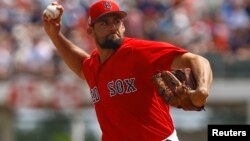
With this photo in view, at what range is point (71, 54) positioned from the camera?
8648mm

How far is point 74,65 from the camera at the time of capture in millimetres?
8523

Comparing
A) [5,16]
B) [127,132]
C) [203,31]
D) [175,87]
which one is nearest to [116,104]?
[127,132]

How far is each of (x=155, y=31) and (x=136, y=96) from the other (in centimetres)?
921

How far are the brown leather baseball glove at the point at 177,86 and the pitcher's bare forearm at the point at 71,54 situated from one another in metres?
1.72

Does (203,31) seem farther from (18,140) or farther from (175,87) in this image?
(175,87)

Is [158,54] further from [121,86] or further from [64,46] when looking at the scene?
[64,46]

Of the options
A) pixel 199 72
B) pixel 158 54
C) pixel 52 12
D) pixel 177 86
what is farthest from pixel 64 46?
pixel 199 72

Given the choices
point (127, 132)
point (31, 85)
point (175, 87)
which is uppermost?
point (175, 87)

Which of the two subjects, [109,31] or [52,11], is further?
[52,11]

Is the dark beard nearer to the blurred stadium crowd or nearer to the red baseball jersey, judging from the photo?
the red baseball jersey

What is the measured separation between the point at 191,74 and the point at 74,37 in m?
10.2

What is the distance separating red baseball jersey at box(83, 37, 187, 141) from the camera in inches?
283

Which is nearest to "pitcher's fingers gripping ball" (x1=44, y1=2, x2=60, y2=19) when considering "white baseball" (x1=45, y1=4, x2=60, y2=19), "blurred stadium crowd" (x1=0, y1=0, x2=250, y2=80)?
"white baseball" (x1=45, y1=4, x2=60, y2=19)

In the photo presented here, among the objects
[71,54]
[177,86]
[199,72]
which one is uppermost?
[199,72]
